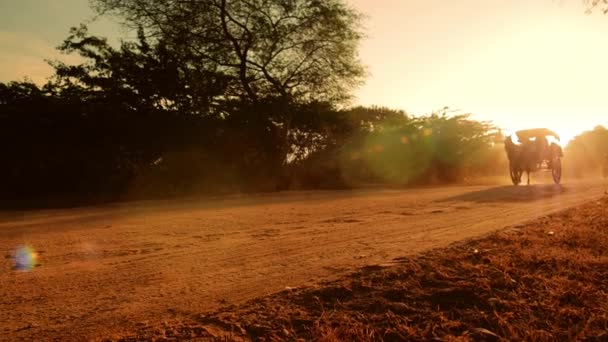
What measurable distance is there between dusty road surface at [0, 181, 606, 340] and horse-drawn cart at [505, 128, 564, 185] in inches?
364

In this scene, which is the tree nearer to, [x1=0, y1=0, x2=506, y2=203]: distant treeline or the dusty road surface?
[x1=0, y1=0, x2=506, y2=203]: distant treeline

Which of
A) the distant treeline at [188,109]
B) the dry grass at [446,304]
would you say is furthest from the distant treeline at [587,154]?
the dry grass at [446,304]

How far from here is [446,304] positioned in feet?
10.5

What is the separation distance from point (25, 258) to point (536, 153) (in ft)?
57.9

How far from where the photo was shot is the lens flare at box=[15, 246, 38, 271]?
449cm

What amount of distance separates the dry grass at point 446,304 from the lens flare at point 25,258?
8.55 feet

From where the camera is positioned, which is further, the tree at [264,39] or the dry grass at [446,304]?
the tree at [264,39]

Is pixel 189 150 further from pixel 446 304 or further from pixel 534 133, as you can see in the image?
pixel 446 304

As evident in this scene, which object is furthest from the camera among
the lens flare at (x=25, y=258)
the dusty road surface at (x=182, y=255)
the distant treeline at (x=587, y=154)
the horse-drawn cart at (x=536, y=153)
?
the distant treeline at (x=587, y=154)

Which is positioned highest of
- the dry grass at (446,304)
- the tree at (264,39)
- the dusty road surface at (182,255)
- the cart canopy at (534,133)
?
the tree at (264,39)

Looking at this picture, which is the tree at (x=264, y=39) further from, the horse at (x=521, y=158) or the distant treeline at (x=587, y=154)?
the distant treeline at (x=587, y=154)

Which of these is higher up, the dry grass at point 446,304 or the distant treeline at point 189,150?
the distant treeline at point 189,150

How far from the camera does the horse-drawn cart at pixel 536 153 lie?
56.1ft

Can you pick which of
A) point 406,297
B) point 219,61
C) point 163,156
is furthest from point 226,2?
point 406,297
